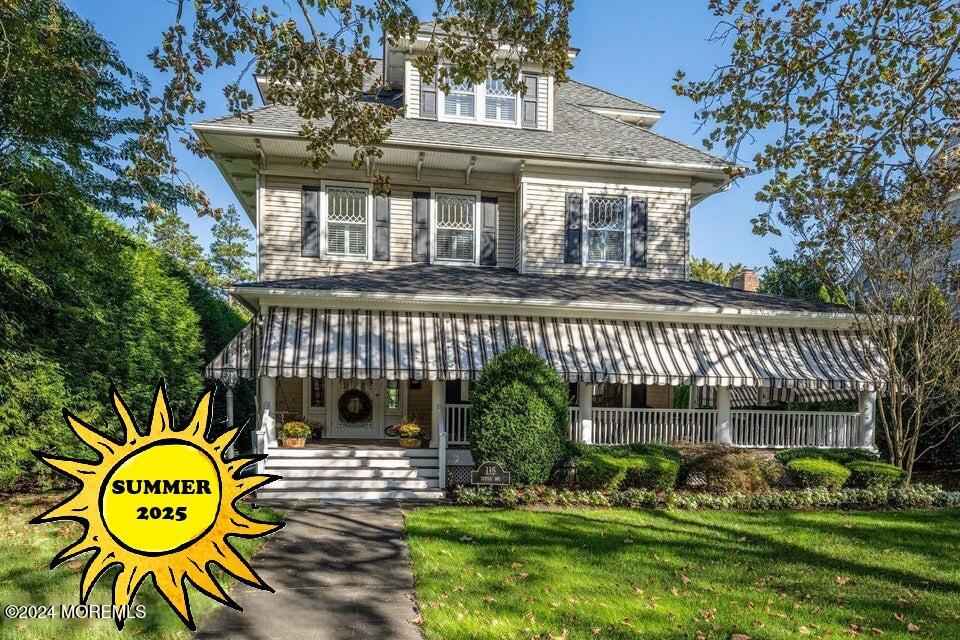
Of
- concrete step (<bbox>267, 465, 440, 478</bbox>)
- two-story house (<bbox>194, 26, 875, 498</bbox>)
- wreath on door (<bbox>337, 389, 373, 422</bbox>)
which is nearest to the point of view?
concrete step (<bbox>267, 465, 440, 478</bbox>)

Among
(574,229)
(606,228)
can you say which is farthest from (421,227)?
(606,228)

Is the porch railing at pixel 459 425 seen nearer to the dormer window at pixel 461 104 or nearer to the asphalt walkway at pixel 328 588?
→ the asphalt walkway at pixel 328 588

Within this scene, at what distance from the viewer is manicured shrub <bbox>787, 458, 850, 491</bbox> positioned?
11.4m

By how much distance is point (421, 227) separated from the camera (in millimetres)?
14773

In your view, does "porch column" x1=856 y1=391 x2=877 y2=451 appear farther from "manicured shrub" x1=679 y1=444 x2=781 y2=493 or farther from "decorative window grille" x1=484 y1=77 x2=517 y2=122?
"decorative window grille" x1=484 y1=77 x2=517 y2=122

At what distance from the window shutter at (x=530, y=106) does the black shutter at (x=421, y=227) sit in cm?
362

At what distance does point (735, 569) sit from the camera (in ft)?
23.9

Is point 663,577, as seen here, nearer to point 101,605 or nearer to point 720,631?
point 720,631

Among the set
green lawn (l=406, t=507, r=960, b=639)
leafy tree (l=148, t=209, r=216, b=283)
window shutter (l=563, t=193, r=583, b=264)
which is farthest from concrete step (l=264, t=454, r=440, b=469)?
leafy tree (l=148, t=209, r=216, b=283)

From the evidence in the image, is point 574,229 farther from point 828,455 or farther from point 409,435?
point 828,455

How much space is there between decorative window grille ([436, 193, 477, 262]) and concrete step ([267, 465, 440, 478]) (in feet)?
19.6

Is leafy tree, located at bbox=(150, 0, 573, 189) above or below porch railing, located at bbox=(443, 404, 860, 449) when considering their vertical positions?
above

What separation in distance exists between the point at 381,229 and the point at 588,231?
5.66 metres

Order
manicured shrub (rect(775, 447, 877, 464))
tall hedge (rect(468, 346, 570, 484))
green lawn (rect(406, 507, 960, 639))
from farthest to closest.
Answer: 1. manicured shrub (rect(775, 447, 877, 464))
2. tall hedge (rect(468, 346, 570, 484))
3. green lawn (rect(406, 507, 960, 639))
